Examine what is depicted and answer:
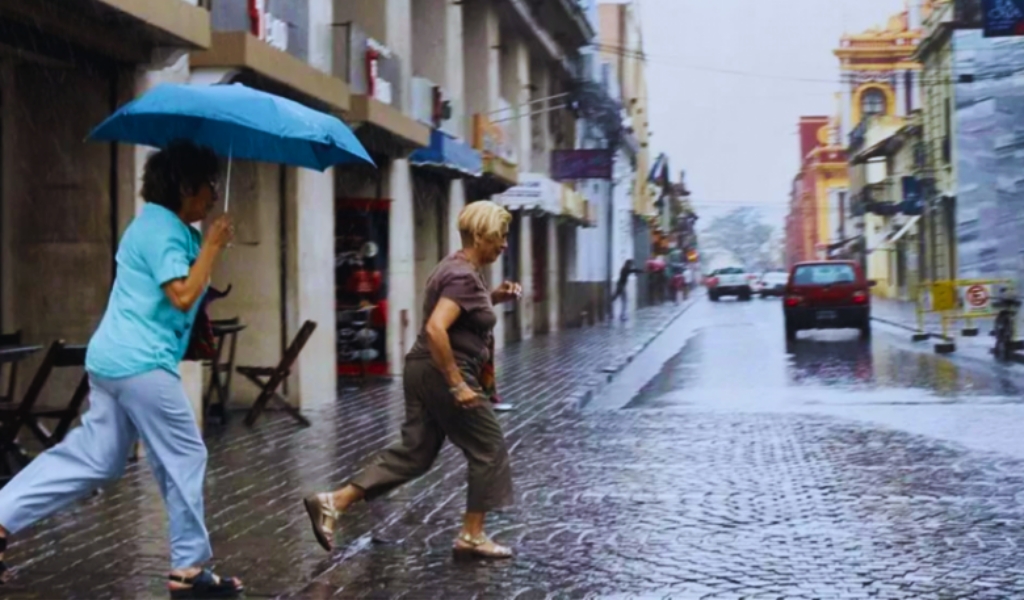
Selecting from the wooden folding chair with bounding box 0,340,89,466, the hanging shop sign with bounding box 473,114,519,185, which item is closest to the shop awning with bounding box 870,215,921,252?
the hanging shop sign with bounding box 473,114,519,185

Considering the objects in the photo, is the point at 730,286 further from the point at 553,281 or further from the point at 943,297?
the point at 943,297

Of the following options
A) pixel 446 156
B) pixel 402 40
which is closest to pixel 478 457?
pixel 402 40

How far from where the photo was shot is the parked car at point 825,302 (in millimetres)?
29141

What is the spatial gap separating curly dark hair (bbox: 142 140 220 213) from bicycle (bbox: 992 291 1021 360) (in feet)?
59.8

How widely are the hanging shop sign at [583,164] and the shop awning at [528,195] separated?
418cm

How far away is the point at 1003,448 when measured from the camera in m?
11.1

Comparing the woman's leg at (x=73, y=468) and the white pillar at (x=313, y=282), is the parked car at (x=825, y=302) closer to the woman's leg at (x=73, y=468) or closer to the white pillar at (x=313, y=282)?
the white pillar at (x=313, y=282)

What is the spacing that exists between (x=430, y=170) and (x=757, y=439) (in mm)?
10430

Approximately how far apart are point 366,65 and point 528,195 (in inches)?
435

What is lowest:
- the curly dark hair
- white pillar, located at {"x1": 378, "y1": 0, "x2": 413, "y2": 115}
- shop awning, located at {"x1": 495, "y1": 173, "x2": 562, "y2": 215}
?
the curly dark hair

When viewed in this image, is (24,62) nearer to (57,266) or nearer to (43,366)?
(57,266)

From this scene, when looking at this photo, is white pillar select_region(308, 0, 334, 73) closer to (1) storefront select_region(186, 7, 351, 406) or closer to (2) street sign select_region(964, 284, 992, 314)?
(1) storefront select_region(186, 7, 351, 406)

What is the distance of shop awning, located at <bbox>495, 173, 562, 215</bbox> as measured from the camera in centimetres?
2753

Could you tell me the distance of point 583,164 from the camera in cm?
3438
